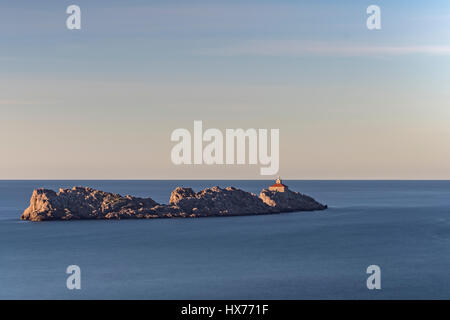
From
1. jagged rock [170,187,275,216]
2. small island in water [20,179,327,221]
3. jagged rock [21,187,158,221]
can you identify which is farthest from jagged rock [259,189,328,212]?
jagged rock [21,187,158,221]

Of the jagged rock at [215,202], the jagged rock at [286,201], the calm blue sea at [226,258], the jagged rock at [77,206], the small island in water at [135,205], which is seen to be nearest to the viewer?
the calm blue sea at [226,258]

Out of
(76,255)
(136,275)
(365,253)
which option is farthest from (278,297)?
(76,255)

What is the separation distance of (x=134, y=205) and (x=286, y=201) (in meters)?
38.3

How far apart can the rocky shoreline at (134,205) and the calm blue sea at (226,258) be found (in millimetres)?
4106

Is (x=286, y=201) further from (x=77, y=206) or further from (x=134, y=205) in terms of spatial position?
(x=77, y=206)

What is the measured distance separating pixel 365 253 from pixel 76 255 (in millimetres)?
36720

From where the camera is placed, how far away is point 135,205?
371 feet

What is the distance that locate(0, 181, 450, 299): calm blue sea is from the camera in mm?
49625

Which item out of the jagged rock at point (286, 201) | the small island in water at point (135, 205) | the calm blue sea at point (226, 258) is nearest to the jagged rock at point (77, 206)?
the small island in water at point (135, 205)

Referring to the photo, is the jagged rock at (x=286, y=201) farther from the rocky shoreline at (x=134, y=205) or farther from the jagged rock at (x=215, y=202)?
the jagged rock at (x=215, y=202)

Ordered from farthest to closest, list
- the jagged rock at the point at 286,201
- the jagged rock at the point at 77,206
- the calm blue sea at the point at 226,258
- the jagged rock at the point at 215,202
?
the jagged rock at the point at 286,201 < the jagged rock at the point at 215,202 < the jagged rock at the point at 77,206 < the calm blue sea at the point at 226,258

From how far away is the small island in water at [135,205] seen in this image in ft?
349
